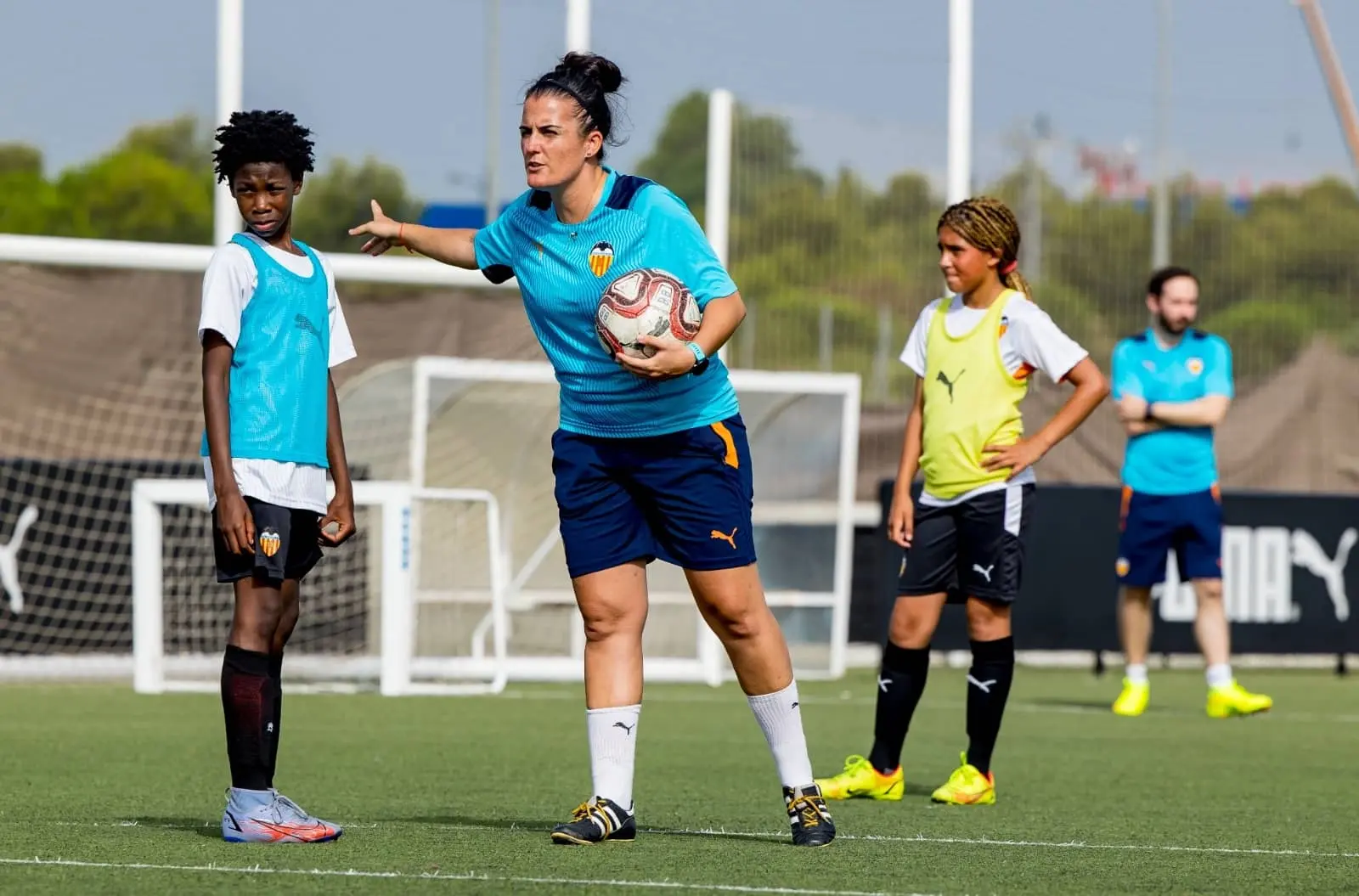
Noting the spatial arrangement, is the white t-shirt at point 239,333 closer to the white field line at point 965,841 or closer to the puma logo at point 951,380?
the white field line at point 965,841

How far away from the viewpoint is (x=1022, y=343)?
7.32m

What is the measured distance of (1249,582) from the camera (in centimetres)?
1515

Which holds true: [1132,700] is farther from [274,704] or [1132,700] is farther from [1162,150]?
[1162,150]

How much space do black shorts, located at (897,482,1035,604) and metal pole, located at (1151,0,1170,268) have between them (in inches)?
416

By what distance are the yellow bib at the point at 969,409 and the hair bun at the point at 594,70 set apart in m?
1.95

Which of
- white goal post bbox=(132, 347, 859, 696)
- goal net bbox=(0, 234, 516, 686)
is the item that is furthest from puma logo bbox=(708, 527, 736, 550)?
white goal post bbox=(132, 347, 859, 696)

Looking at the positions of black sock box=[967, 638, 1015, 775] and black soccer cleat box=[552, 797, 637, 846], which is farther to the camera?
black sock box=[967, 638, 1015, 775]

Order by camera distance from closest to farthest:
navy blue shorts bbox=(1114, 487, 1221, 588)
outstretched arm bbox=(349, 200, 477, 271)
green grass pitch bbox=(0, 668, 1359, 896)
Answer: green grass pitch bbox=(0, 668, 1359, 896) → outstretched arm bbox=(349, 200, 477, 271) → navy blue shorts bbox=(1114, 487, 1221, 588)

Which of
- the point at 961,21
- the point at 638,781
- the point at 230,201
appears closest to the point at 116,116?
the point at 230,201

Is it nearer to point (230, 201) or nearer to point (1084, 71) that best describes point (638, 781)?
point (230, 201)

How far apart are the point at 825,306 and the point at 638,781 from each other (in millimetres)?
10106

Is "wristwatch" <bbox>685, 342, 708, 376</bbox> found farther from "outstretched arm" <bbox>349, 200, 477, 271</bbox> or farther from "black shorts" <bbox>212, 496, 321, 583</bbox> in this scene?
"black shorts" <bbox>212, 496, 321, 583</bbox>

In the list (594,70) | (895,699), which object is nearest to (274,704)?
(594,70)

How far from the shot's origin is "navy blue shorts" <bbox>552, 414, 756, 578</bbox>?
228 inches
